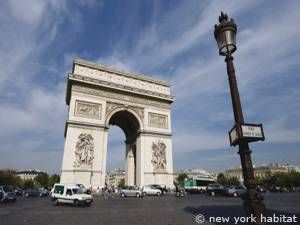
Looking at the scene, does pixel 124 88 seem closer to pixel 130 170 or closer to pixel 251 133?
pixel 130 170

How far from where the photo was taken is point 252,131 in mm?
4242

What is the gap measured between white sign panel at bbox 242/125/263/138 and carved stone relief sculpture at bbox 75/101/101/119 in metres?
25.2

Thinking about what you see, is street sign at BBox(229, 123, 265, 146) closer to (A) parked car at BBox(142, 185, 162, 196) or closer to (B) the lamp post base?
(B) the lamp post base

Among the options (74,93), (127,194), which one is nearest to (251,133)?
(127,194)

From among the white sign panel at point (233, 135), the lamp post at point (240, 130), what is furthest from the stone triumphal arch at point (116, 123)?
the lamp post at point (240, 130)

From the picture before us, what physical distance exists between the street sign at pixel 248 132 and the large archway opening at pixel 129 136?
1069 inches

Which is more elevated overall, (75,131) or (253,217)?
(75,131)

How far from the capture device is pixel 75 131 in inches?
1067

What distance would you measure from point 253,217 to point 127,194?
23.4 m

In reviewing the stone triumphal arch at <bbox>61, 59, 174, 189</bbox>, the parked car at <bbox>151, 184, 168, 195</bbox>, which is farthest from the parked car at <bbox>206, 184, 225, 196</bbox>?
the parked car at <bbox>151, 184, 168, 195</bbox>

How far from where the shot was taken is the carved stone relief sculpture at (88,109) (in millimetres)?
28156

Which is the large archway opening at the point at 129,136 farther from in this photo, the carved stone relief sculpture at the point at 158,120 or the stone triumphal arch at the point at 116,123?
the carved stone relief sculpture at the point at 158,120

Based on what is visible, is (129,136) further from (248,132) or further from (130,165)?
(248,132)

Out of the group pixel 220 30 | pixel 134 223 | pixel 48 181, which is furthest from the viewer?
pixel 48 181
